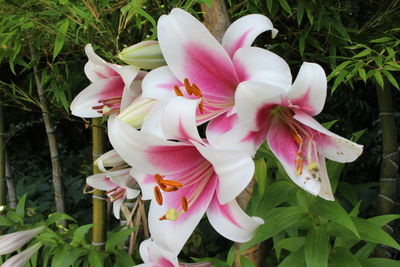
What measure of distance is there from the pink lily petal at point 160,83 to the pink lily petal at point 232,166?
85 millimetres

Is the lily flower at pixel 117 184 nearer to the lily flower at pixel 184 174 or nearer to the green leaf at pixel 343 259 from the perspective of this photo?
the lily flower at pixel 184 174

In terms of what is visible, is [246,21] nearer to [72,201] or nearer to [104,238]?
[104,238]

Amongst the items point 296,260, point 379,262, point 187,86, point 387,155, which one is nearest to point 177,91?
point 187,86

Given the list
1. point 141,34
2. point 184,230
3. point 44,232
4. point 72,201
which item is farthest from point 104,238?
point 72,201

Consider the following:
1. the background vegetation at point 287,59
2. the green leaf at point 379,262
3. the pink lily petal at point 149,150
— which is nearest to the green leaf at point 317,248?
the background vegetation at point 287,59

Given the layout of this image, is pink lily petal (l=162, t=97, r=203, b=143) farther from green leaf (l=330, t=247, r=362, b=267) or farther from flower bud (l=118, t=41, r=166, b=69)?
green leaf (l=330, t=247, r=362, b=267)

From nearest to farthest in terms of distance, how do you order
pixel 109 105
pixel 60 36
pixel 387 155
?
pixel 109 105 < pixel 60 36 < pixel 387 155

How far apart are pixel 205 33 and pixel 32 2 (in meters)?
0.51

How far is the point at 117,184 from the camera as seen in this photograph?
593mm

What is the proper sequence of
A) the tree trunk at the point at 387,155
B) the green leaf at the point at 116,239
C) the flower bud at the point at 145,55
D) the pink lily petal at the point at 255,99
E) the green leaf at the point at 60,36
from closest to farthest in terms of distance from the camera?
the pink lily petal at the point at 255,99 → the flower bud at the point at 145,55 → the green leaf at the point at 60,36 → the green leaf at the point at 116,239 → the tree trunk at the point at 387,155

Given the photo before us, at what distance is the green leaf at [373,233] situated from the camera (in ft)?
1.84

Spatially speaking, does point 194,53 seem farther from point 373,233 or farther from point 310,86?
point 373,233

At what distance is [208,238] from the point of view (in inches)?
55.4

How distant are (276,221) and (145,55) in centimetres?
29
